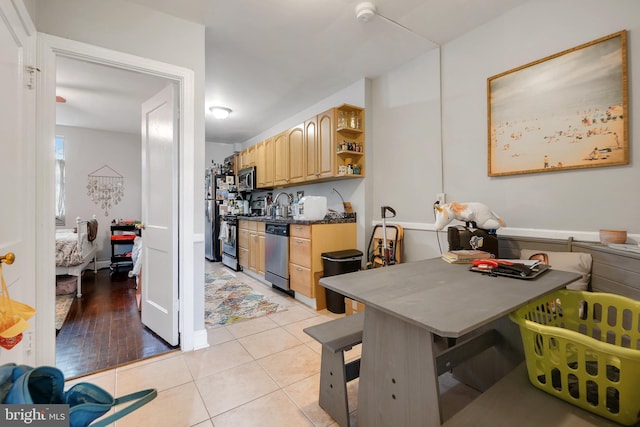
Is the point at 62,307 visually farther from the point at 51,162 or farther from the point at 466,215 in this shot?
the point at 466,215

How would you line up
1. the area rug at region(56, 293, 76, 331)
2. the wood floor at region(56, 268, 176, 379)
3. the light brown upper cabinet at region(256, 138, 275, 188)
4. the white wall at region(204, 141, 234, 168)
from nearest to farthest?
the wood floor at region(56, 268, 176, 379)
the area rug at region(56, 293, 76, 331)
the light brown upper cabinet at region(256, 138, 275, 188)
the white wall at region(204, 141, 234, 168)

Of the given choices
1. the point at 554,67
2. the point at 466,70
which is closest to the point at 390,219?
the point at 466,70

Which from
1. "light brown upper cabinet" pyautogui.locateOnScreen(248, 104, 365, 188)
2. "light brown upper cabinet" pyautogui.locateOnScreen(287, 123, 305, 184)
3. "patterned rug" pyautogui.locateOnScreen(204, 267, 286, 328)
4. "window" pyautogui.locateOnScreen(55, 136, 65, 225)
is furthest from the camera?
"window" pyautogui.locateOnScreen(55, 136, 65, 225)

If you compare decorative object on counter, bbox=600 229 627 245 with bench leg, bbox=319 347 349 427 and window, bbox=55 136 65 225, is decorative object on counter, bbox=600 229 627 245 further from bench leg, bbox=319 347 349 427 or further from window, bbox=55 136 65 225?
window, bbox=55 136 65 225

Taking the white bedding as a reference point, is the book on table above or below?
above

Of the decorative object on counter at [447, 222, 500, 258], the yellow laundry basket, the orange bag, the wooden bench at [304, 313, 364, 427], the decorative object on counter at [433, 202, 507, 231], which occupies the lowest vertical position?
the wooden bench at [304, 313, 364, 427]

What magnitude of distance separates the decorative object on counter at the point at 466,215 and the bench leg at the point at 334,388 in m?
1.06

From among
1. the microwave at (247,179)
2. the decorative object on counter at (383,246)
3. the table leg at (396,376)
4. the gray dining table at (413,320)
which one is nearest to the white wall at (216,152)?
the microwave at (247,179)

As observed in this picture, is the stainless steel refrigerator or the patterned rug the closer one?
the patterned rug

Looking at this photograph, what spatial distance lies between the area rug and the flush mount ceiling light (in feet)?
12.3

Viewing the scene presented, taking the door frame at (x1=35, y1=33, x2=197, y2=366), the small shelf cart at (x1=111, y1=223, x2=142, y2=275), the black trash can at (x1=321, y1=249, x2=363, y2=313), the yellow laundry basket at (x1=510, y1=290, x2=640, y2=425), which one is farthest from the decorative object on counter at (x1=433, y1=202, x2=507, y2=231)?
the small shelf cart at (x1=111, y1=223, x2=142, y2=275)

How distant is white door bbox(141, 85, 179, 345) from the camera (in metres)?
2.22

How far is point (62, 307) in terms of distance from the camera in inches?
121

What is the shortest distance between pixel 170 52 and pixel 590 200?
10.4 feet
